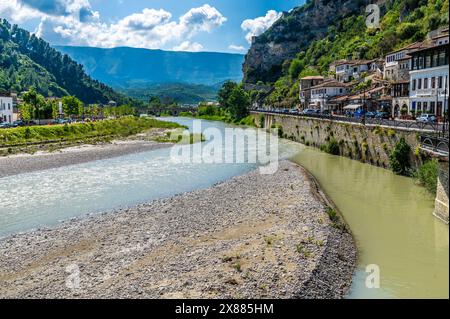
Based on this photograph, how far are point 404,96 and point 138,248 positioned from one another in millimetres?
46660

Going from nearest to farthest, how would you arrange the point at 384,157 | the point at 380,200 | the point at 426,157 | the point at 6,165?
the point at 380,200, the point at 426,157, the point at 384,157, the point at 6,165

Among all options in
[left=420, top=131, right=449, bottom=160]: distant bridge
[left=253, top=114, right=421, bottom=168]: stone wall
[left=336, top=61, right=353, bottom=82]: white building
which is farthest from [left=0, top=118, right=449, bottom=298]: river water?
[left=336, top=61, right=353, bottom=82]: white building

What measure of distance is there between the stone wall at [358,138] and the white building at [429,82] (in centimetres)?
494

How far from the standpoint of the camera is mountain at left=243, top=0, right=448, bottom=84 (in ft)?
322

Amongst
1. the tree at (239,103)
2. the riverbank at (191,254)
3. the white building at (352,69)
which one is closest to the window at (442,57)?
the riverbank at (191,254)

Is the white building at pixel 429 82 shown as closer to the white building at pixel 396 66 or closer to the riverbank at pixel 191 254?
the riverbank at pixel 191 254

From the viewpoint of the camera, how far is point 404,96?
184 feet

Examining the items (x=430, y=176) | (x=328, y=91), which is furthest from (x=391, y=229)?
(x=328, y=91)

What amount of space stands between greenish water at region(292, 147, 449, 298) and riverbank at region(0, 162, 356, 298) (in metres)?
1.24

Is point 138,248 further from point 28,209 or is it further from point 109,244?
point 28,209

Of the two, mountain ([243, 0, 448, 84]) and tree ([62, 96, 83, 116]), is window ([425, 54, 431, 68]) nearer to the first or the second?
mountain ([243, 0, 448, 84])

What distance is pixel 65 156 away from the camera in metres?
56.5

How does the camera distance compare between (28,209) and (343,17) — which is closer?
(28,209)
